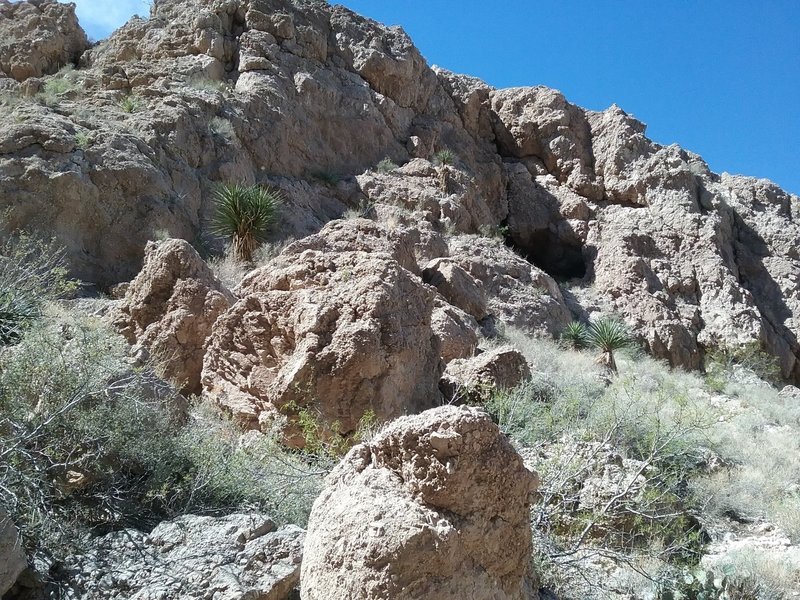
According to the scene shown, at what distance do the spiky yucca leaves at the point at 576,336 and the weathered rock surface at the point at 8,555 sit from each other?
39.6ft

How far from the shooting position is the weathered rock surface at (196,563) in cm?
347

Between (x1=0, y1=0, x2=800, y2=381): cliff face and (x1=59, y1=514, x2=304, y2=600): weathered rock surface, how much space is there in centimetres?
753

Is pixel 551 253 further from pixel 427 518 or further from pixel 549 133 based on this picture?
pixel 427 518

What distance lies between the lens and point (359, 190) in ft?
54.4

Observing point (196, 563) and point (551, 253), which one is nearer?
point (196, 563)

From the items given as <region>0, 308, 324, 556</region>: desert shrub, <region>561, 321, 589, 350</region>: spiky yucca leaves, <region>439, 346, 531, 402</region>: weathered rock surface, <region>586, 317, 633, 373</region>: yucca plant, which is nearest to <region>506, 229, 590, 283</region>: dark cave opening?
<region>561, 321, 589, 350</region>: spiky yucca leaves

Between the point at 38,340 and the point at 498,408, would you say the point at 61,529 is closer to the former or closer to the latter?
the point at 38,340

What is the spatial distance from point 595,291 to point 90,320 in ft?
43.3

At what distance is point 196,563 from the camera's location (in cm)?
360

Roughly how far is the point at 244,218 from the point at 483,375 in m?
5.98

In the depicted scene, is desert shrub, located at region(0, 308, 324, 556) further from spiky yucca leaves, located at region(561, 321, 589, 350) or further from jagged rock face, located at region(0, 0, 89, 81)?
jagged rock face, located at region(0, 0, 89, 81)

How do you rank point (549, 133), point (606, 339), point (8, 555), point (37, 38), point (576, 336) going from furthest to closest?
point (549, 133)
point (37, 38)
point (576, 336)
point (606, 339)
point (8, 555)

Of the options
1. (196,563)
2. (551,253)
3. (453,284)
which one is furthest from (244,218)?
(551,253)

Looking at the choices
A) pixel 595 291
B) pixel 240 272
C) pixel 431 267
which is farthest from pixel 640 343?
pixel 240 272
